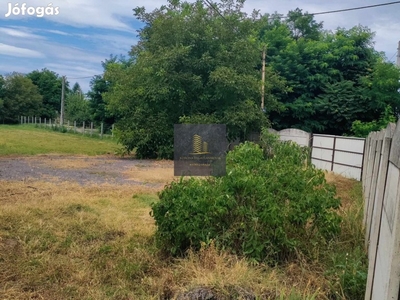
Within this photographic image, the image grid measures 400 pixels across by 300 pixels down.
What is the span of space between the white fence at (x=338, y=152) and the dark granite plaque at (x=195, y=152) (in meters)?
5.18

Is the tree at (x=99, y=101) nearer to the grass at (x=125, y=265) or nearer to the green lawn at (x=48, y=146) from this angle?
the green lawn at (x=48, y=146)

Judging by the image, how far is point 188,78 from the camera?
43.4 ft

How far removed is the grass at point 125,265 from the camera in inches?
105

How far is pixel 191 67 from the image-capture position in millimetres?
13414

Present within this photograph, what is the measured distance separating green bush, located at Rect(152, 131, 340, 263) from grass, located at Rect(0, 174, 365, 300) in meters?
0.16

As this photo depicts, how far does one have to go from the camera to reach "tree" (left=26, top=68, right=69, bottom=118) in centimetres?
4466

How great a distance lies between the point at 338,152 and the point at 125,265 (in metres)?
8.00

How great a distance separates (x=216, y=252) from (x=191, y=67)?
36.4 ft

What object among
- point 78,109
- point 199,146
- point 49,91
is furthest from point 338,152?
point 49,91

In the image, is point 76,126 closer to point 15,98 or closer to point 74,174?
point 15,98

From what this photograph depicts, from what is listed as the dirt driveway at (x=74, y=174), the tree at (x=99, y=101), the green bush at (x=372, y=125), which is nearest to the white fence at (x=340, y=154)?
the dirt driveway at (x=74, y=174)

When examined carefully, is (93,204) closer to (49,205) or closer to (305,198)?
(49,205)

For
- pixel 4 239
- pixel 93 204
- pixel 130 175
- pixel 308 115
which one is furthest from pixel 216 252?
pixel 308 115

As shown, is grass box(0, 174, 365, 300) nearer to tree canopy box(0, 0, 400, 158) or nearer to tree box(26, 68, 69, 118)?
tree canopy box(0, 0, 400, 158)
